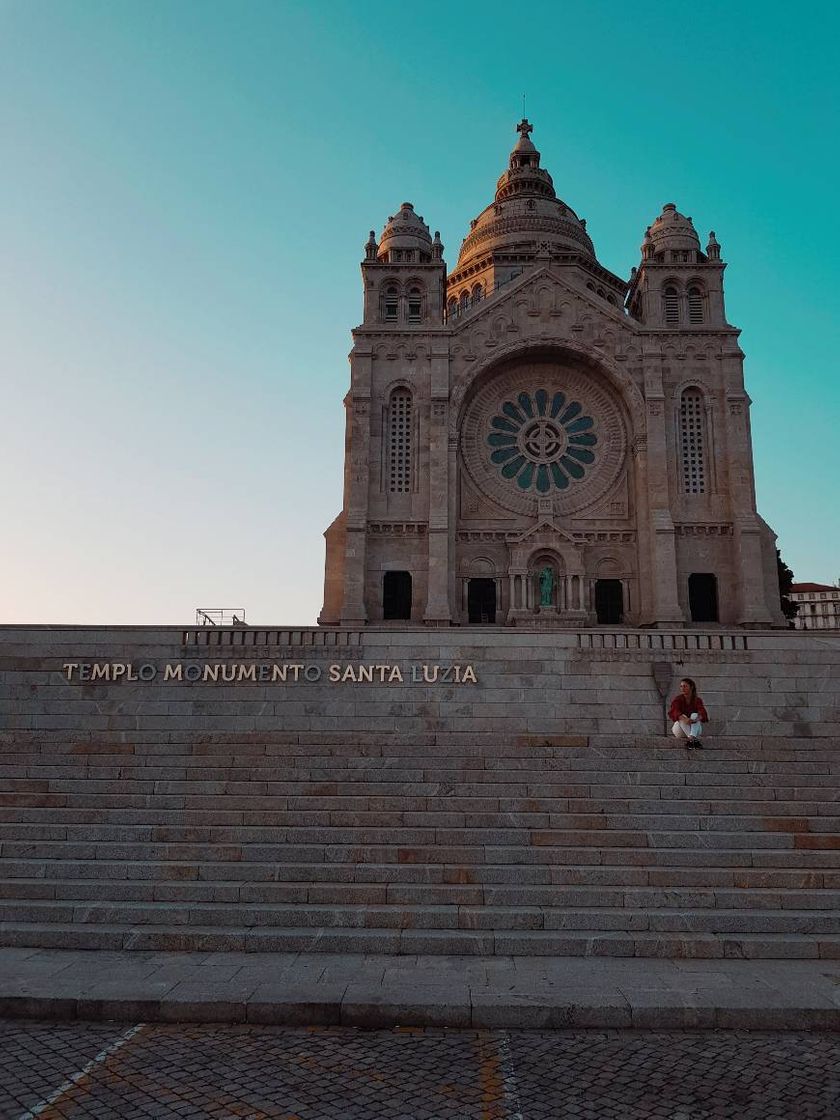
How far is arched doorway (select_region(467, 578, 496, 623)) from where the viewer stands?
39.9 metres

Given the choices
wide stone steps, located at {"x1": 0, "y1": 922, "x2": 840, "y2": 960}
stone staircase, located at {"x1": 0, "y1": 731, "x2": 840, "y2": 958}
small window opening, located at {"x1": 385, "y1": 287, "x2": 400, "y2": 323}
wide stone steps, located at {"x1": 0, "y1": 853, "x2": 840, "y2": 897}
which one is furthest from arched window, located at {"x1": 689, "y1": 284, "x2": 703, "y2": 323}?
wide stone steps, located at {"x1": 0, "y1": 922, "x2": 840, "y2": 960}

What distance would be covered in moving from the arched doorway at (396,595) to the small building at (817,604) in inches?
2407

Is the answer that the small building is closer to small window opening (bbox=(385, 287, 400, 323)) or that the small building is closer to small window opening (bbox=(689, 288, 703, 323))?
small window opening (bbox=(689, 288, 703, 323))

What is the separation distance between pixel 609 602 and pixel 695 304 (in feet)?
54.3

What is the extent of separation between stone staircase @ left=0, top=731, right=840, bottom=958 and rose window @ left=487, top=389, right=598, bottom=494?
25.1 meters

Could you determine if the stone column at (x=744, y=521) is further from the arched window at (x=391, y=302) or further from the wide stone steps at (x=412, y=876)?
the wide stone steps at (x=412, y=876)

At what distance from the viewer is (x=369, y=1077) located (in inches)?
305

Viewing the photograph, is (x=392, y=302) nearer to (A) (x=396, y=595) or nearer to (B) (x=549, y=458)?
(B) (x=549, y=458)

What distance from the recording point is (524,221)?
5475cm

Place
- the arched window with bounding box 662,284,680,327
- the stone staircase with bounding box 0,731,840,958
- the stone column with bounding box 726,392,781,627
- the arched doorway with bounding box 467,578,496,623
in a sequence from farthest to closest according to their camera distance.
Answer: the arched window with bounding box 662,284,680,327
the arched doorway with bounding box 467,578,496,623
the stone column with bounding box 726,392,781,627
the stone staircase with bounding box 0,731,840,958

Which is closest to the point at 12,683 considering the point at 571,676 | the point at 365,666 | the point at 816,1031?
the point at 365,666

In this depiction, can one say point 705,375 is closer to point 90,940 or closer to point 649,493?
point 649,493

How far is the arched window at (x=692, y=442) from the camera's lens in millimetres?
40906

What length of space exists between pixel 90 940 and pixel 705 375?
38547 millimetres
